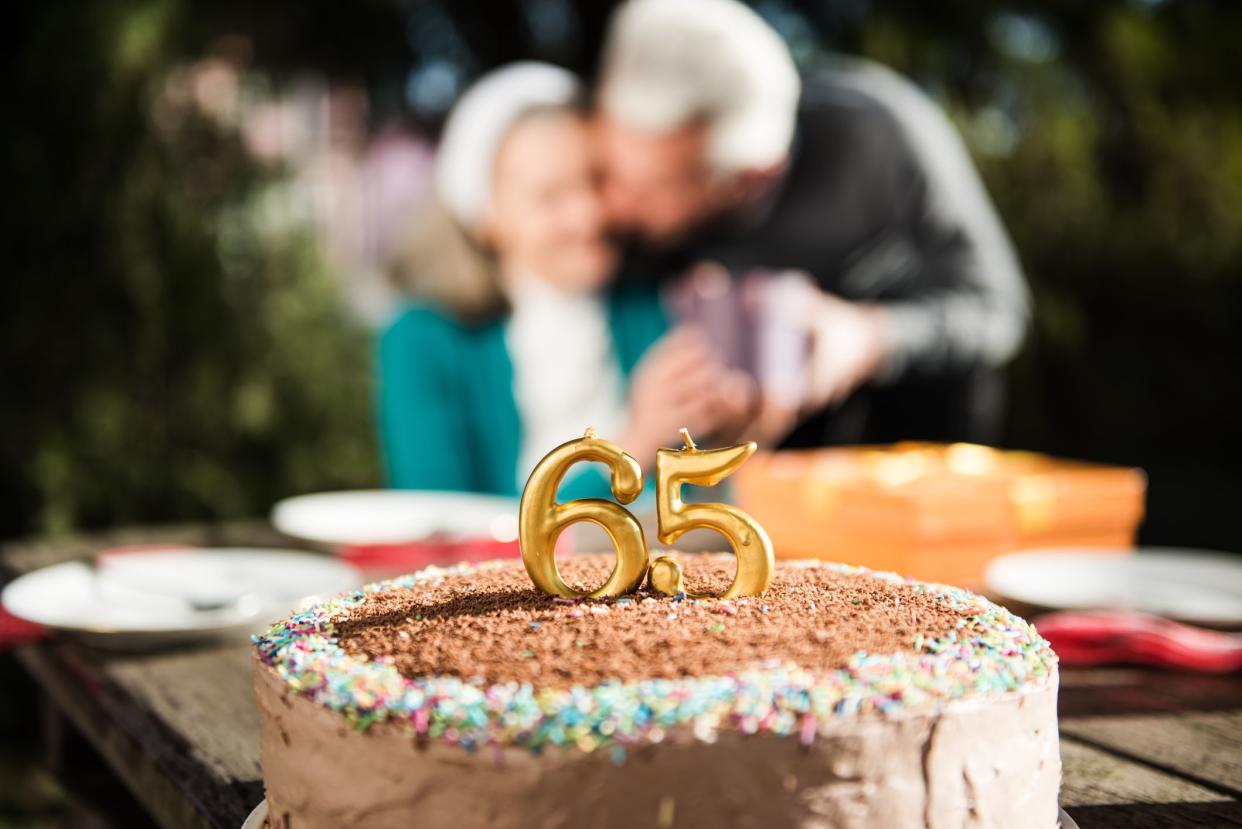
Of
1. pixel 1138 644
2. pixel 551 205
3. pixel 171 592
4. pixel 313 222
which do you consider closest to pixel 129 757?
pixel 171 592

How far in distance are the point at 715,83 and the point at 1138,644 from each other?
7.35 feet

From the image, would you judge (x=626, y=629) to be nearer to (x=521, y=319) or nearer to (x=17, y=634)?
(x=17, y=634)

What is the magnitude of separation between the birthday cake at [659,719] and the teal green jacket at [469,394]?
2.41m

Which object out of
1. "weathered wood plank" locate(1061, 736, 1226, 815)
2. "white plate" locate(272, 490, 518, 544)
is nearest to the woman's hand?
"white plate" locate(272, 490, 518, 544)

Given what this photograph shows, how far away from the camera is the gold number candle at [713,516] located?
910 mm

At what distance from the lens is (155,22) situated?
3160 mm

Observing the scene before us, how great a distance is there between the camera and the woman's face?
324 cm

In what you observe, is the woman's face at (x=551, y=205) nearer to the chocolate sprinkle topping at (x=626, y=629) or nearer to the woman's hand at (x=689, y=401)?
the woman's hand at (x=689, y=401)

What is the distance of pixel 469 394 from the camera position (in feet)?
10.9

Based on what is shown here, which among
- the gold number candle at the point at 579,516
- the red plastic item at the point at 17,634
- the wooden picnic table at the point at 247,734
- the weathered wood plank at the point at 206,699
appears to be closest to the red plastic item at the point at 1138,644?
the wooden picnic table at the point at 247,734

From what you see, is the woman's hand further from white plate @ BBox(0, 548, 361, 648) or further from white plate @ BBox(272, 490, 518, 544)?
white plate @ BBox(0, 548, 361, 648)

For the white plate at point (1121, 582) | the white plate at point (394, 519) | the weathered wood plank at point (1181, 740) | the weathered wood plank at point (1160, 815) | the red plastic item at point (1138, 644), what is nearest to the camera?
the weathered wood plank at point (1160, 815)

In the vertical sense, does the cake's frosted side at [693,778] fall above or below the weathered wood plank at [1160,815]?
above

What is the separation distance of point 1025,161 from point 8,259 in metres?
3.51
